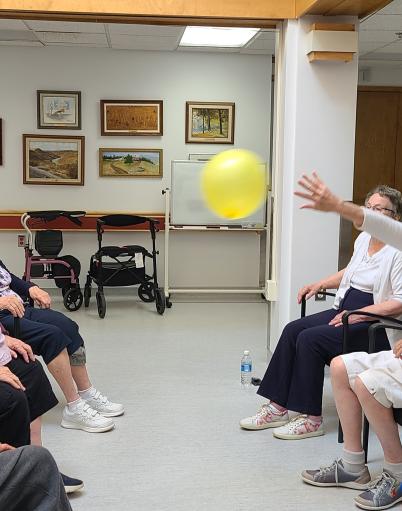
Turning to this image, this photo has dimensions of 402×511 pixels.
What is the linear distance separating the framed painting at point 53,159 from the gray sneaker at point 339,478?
5.45 metres

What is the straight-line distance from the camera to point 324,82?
15.1ft

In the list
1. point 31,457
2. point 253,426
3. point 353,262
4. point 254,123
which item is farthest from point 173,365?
point 254,123

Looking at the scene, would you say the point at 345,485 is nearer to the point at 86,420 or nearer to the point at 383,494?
the point at 383,494

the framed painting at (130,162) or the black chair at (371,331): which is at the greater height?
the framed painting at (130,162)

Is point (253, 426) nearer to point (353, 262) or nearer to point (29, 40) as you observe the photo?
point (353, 262)

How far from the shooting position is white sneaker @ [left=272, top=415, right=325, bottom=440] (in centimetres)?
364

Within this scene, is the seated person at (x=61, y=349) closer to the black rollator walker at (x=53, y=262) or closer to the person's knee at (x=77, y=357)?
the person's knee at (x=77, y=357)

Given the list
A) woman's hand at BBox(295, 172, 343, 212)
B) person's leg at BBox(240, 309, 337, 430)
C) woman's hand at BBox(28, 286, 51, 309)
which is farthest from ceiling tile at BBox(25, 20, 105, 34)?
woman's hand at BBox(295, 172, 343, 212)

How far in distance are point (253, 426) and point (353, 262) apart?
1074 millimetres

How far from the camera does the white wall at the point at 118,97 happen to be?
7.71 metres

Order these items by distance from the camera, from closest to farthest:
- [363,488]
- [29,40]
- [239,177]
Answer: [363,488]
[239,177]
[29,40]

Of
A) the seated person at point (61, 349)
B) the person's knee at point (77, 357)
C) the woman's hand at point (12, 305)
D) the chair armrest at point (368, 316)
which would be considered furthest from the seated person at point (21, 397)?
the chair armrest at point (368, 316)

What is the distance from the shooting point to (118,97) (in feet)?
25.6

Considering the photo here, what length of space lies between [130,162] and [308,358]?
475 centimetres
